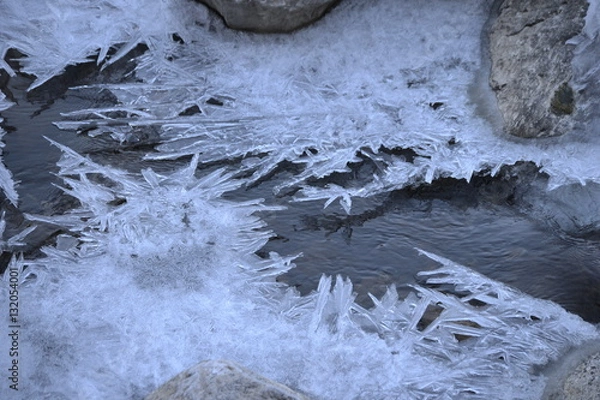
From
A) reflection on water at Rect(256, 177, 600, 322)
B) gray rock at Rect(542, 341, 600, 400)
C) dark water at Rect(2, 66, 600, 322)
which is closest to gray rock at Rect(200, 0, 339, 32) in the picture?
dark water at Rect(2, 66, 600, 322)

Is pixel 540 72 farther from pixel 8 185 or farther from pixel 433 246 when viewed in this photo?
pixel 8 185

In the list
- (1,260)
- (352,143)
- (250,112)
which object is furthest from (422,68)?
(1,260)

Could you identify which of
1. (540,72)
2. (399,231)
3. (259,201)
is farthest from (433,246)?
(540,72)

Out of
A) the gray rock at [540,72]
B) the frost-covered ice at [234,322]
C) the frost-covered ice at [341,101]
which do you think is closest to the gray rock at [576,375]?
the frost-covered ice at [234,322]

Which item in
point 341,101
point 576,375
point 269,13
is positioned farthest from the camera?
point 269,13

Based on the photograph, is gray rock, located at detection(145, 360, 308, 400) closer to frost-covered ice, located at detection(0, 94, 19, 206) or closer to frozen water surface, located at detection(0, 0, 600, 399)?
frozen water surface, located at detection(0, 0, 600, 399)

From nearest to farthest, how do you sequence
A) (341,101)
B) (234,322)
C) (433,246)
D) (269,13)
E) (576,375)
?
(576,375), (234,322), (433,246), (341,101), (269,13)
